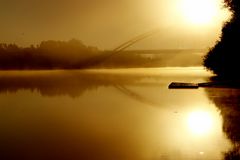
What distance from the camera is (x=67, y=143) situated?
22906mm

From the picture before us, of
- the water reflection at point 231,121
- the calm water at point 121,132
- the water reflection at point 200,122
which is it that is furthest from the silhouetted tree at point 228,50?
the water reflection at point 200,122

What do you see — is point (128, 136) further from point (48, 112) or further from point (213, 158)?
point (48, 112)

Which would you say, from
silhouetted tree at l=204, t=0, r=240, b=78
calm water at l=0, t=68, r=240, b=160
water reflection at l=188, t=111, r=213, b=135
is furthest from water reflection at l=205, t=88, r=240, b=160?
silhouetted tree at l=204, t=0, r=240, b=78

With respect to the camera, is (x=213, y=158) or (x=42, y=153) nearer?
(x=213, y=158)

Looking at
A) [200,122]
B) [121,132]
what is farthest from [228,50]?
[121,132]

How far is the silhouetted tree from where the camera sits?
73600 millimetres

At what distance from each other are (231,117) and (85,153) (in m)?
15.6

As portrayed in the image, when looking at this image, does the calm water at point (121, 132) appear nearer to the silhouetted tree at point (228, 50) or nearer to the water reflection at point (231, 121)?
the water reflection at point (231, 121)

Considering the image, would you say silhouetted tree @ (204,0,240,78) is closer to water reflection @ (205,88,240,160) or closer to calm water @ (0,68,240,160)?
water reflection @ (205,88,240,160)

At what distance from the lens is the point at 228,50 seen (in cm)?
7800

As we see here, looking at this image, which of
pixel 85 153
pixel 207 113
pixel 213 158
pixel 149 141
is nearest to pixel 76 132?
pixel 149 141

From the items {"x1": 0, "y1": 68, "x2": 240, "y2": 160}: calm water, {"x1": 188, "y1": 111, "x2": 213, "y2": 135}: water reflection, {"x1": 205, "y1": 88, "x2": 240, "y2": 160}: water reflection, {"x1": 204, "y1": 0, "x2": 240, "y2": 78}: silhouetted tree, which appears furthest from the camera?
{"x1": 204, "y1": 0, "x2": 240, "y2": 78}: silhouetted tree

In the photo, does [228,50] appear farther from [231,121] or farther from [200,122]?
[200,122]

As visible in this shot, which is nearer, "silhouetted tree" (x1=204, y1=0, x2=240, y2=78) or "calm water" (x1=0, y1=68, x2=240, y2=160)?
"calm water" (x1=0, y1=68, x2=240, y2=160)
